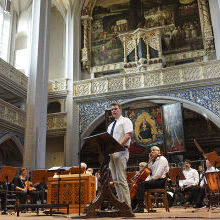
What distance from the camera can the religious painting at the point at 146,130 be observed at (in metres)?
14.8

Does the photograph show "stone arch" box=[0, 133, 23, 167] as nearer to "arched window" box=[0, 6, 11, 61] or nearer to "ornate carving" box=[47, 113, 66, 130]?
"ornate carving" box=[47, 113, 66, 130]

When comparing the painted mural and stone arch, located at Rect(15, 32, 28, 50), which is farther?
stone arch, located at Rect(15, 32, 28, 50)

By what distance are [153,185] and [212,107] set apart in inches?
376

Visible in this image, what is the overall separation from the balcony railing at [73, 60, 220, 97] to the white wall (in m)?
2.16

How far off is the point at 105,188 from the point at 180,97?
11.4m

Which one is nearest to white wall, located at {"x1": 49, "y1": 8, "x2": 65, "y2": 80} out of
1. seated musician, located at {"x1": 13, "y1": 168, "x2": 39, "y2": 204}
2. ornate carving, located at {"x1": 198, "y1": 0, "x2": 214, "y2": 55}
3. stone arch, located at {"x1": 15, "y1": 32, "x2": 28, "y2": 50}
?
stone arch, located at {"x1": 15, "y1": 32, "x2": 28, "y2": 50}

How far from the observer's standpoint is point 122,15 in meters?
18.8

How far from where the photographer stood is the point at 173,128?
46.9 feet

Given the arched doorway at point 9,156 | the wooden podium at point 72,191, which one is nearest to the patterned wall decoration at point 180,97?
the arched doorway at point 9,156

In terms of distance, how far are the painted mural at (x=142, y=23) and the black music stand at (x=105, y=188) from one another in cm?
1395

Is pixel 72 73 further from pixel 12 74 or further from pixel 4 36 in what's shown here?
pixel 4 36

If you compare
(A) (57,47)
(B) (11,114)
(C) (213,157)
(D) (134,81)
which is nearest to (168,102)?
(D) (134,81)

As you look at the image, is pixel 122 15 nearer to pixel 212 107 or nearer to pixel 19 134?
pixel 212 107

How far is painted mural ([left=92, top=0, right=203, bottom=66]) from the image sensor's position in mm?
17000
